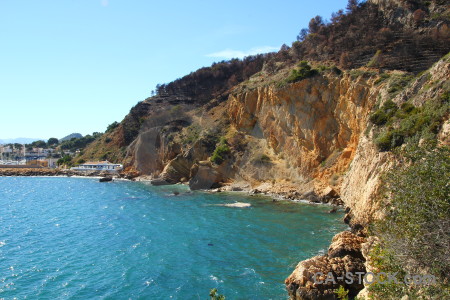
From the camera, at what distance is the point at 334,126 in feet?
142

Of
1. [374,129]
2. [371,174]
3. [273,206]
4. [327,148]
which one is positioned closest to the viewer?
[371,174]

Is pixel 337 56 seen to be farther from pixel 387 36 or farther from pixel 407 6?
pixel 407 6

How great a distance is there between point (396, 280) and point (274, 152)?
41.3m

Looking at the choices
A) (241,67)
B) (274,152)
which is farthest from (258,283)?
(241,67)

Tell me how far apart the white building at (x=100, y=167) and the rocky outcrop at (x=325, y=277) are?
2735 inches

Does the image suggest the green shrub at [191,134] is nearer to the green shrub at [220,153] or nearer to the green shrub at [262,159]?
the green shrub at [220,153]

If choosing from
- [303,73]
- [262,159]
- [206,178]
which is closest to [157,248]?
[262,159]

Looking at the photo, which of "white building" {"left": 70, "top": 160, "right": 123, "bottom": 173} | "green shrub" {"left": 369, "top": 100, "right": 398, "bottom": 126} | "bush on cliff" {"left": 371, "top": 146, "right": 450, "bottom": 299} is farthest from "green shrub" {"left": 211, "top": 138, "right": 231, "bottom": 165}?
"bush on cliff" {"left": 371, "top": 146, "right": 450, "bottom": 299}

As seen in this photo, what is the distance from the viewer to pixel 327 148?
4366cm

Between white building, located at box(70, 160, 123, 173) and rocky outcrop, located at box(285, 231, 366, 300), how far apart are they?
6947cm

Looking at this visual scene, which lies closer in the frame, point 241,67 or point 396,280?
point 396,280

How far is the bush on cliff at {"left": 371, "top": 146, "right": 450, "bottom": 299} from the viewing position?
9.58 meters

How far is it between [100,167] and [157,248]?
66910 millimetres

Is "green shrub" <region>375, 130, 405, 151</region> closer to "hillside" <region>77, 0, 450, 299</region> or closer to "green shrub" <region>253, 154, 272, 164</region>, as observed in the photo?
"hillside" <region>77, 0, 450, 299</region>
